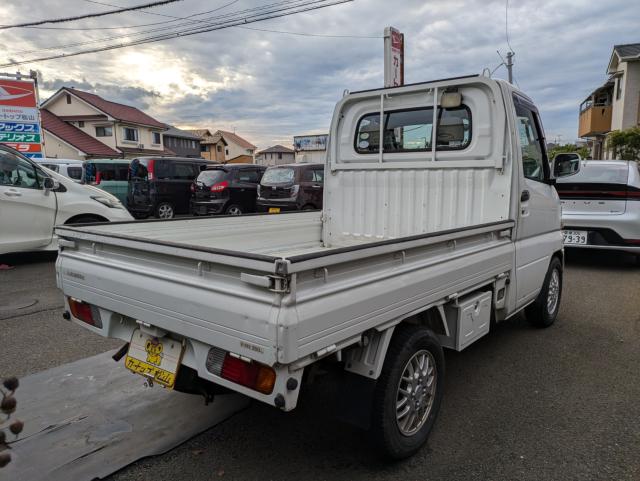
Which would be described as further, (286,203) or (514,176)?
(286,203)

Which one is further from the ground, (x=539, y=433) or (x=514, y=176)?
(x=514, y=176)

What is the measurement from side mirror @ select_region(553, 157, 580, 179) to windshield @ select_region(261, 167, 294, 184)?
7408 mm

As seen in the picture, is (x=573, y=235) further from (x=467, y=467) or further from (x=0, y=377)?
(x=0, y=377)

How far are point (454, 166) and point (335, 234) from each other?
1.31 m

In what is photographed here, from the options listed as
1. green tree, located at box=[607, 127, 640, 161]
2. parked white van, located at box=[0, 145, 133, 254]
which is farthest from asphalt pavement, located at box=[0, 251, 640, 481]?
green tree, located at box=[607, 127, 640, 161]

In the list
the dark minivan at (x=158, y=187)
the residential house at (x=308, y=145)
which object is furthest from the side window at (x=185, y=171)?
the residential house at (x=308, y=145)

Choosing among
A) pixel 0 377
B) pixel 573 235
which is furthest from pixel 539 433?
pixel 573 235

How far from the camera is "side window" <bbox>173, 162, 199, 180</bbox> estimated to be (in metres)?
14.0

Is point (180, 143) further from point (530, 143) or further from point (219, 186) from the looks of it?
point (530, 143)

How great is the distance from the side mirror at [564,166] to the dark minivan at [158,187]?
10992mm

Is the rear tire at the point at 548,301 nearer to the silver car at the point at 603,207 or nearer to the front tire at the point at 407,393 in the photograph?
the front tire at the point at 407,393

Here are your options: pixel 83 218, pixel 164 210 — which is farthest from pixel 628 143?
pixel 83 218

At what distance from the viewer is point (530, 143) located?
13.7 ft

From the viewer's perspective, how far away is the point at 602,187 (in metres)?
7.48
